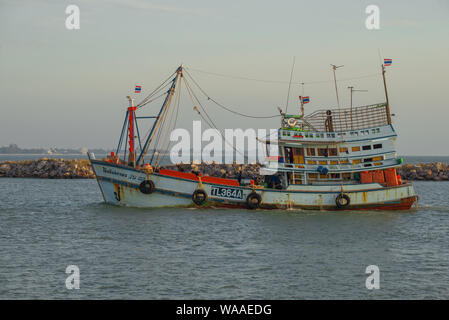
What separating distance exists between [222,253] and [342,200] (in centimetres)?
1517

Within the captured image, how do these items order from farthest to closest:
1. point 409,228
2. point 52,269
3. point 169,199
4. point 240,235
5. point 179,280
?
point 169,199
point 409,228
point 240,235
point 52,269
point 179,280

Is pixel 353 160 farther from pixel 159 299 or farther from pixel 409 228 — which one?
pixel 159 299

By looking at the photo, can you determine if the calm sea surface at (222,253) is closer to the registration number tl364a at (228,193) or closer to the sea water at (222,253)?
the sea water at (222,253)

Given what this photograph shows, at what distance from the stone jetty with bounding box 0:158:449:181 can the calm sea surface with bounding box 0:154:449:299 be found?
156ft


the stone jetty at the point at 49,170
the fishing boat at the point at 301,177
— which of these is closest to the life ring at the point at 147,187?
the fishing boat at the point at 301,177

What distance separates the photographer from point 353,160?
39.4 m

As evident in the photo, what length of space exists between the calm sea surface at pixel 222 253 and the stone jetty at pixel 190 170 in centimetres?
4743

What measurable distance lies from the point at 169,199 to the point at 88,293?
63.4ft

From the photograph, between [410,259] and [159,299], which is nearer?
[159,299]

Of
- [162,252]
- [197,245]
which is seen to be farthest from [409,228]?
[162,252]

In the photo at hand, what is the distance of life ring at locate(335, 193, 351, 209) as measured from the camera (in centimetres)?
3794

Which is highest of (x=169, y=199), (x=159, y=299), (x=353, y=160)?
(x=353, y=160)

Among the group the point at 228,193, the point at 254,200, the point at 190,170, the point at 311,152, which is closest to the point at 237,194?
the point at 228,193

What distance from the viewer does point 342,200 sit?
124ft
